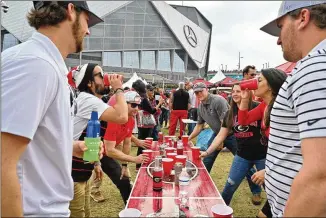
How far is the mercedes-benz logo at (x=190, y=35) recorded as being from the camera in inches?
2148

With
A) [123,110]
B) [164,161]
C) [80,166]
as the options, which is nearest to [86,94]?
[123,110]

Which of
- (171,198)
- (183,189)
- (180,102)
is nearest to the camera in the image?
(171,198)

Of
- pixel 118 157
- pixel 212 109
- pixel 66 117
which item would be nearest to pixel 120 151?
pixel 118 157

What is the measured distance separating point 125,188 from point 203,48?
193ft

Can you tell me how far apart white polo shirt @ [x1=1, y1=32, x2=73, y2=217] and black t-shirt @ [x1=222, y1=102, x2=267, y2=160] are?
2.57 m

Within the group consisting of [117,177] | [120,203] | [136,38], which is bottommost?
[120,203]

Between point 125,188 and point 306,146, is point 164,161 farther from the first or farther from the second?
point 306,146

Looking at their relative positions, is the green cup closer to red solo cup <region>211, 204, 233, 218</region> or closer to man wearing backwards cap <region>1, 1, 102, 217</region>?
man wearing backwards cap <region>1, 1, 102, 217</region>

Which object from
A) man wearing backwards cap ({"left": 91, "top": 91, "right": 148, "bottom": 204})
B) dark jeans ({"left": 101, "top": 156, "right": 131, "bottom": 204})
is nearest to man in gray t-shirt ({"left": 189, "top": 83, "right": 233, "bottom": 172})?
man wearing backwards cap ({"left": 91, "top": 91, "right": 148, "bottom": 204})

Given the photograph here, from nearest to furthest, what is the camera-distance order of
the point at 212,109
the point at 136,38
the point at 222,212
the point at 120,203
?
the point at 222,212 < the point at 120,203 < the point at 212,109 < the point at 136,38

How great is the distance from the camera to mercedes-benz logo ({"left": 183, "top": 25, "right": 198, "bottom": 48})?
5457 cm

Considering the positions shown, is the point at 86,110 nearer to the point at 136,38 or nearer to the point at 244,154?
the point at 244,154

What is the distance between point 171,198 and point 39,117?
1.31m

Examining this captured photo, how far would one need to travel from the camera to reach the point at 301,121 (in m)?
1.06
